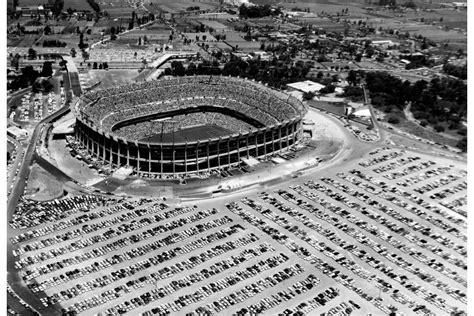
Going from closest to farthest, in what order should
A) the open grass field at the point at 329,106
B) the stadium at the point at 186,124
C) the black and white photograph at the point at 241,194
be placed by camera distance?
1. the black and white photograph at the point at 241,194
2. the stadium at the point at 186,124
3. the open grass field at the point at 329,106

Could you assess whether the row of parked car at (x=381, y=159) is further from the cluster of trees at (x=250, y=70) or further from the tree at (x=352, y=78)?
the cluster of trees at (x=250, y=70)

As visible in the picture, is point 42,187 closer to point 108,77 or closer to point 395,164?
point 395,164

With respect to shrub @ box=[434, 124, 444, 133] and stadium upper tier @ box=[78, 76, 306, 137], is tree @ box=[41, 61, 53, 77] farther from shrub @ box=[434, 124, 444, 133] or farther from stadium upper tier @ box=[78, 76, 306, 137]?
shrub @ box=[434, 124, 444, 133]

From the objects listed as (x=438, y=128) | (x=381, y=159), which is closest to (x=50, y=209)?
(x=381, y=159)

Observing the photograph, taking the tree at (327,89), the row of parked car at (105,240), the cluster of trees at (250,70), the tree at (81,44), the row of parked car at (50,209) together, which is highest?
the tree at (81,44)

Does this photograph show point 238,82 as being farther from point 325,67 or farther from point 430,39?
point 430,39

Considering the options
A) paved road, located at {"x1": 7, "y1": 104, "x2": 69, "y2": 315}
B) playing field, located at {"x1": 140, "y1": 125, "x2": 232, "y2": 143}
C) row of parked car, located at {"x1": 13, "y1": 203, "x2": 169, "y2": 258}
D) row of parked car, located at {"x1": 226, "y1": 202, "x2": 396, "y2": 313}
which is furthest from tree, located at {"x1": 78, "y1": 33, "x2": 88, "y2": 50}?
row of parked car, located at {"x1": 226, "y1": 202, "x2": 396, "y2": 313}

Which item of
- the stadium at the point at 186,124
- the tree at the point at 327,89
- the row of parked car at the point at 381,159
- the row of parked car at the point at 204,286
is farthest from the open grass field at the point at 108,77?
the row of parked car at the point at 204,286
